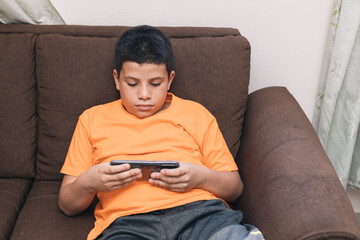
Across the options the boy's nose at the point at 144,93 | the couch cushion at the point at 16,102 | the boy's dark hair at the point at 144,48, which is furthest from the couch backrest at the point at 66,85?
the boy's nose at the point at 144,93

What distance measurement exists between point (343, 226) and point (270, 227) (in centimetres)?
19

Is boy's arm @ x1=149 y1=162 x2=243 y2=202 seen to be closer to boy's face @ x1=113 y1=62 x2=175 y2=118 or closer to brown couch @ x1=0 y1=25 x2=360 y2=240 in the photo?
brown couch @ x1=0 y1=25 x2=360 y2=240

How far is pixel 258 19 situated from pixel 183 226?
3.25ft

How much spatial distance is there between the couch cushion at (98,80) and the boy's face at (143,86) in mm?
165

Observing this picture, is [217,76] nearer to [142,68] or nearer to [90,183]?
[142,68]

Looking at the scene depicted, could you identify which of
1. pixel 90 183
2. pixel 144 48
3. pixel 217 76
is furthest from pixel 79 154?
pixel 217 76

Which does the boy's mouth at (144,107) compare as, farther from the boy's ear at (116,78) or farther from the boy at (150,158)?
the boy's ear at (116,78)

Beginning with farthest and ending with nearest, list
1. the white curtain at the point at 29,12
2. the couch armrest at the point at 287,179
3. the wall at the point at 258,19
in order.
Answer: the wall at the point at 258,19 < the white curtain at the point at 29,12 < the couch armrest at the point at 287,179

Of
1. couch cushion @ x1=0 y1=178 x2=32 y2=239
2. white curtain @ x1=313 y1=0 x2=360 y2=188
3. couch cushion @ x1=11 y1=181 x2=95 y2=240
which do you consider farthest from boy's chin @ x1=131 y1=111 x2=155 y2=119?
white curtain @ x1=313 y1=0 x2=360 y2=188

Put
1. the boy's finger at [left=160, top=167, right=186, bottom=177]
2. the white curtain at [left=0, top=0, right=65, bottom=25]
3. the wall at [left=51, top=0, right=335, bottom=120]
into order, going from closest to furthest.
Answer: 1. the boy's finger at [left=160, top=167, right=186, bottom=177]
2. the white curtain at [left=0, top=0, right=65, bottom=25]
3. the wall at [left=51, top=0, right=335, bottom=120]

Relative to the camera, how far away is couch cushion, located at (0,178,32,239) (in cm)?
124

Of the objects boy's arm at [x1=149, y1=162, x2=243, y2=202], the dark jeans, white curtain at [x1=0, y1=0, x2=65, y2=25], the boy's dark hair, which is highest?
white curtain at [x1=0, y1=0, x2=65, y2=25]

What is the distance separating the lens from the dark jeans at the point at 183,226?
106 centimetres

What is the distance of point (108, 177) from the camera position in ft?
3.57
